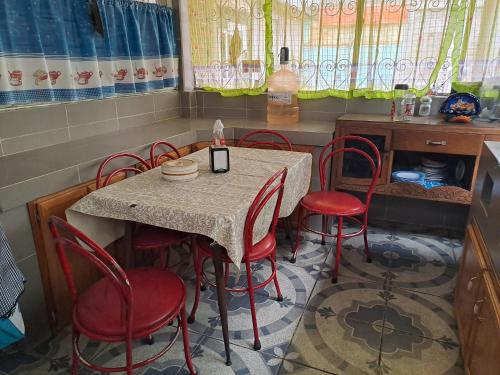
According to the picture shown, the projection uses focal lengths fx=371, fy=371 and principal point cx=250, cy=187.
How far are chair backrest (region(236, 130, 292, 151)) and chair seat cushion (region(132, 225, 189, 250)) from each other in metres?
0.94

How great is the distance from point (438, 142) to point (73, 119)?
222cm

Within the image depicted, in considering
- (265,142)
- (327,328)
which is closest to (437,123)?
(265,142)

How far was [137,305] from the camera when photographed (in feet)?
4.14

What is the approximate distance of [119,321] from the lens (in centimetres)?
119

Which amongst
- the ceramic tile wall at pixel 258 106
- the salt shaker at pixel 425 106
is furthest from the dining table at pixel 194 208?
the salt shaker at pixel 425 106

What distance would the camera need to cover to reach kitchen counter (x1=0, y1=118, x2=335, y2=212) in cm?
150

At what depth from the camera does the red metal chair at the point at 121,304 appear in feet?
3.57

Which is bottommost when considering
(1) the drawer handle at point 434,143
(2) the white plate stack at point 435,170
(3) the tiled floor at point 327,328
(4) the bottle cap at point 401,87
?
(3) the tiled floor at point 327,328

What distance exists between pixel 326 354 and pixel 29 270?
1.32 metres

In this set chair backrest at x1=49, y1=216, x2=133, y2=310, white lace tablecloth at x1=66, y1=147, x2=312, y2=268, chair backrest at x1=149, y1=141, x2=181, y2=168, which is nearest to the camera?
chair backrest at x1=49, y1=216, x2=133, y2=310

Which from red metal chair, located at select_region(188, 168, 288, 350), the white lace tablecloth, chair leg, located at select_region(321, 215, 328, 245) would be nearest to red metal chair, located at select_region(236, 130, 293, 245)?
chair leg, located at select_region(321, 215, 328, 245)

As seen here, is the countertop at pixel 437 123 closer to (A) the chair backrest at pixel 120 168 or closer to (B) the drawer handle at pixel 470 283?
(B) the drawer handle at pixel 470 283

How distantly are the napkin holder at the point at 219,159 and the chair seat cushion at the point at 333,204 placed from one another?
0.65 meters

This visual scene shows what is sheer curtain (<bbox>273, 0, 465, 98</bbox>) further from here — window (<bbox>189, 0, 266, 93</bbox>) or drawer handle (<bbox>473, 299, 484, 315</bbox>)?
drawer handle (<bbox>473, 299, 484, 315</bbox>)
